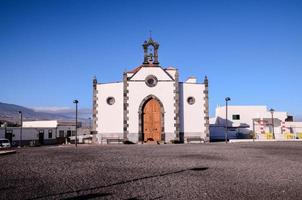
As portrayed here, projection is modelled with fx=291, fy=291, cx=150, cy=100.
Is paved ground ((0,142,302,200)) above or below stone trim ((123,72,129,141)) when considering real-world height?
below

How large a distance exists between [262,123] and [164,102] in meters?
28.4

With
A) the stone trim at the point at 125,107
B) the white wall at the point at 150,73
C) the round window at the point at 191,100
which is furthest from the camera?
the round window at the point at 191,100

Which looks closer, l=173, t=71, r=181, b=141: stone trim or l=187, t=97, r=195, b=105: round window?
l=173, t=71, r=181, b=141: stone trim

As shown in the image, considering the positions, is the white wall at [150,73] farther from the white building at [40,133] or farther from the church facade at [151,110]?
the white building at [40,133]

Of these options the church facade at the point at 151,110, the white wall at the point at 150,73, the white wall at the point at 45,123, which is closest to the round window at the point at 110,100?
the church facade at the point at 151,110

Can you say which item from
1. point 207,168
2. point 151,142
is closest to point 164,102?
point 151,142

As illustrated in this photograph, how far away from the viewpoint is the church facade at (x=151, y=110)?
32812mm

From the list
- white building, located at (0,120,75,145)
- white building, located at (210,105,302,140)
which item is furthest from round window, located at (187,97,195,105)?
white building, located at (0,120,75,145)

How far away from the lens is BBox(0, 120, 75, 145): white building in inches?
1805

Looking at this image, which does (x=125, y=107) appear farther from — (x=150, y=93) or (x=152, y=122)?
(x=152, y=122)

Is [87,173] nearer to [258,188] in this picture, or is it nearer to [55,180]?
[55,180]

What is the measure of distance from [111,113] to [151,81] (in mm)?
5923

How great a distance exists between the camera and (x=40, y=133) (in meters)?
51.5

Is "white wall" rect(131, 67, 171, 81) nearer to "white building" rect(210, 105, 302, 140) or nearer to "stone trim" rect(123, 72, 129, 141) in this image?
"stone trim" rect(123, 72, 129, 141)
